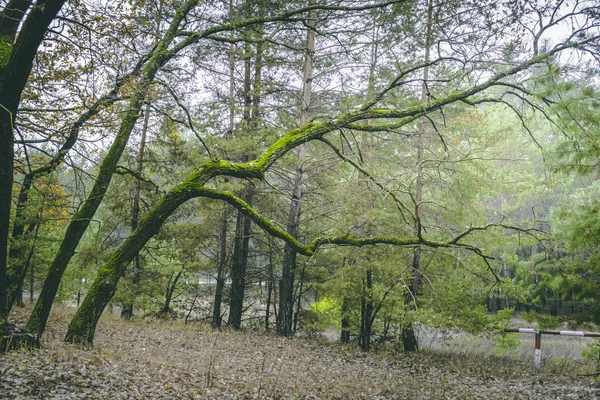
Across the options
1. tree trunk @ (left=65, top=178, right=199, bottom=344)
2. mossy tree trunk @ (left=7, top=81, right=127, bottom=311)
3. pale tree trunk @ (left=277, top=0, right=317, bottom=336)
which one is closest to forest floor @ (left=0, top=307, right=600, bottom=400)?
tree trunk @ (left=65, top=178, right=199, bottom=344)

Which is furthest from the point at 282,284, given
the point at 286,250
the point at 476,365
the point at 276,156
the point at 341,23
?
the point at 341,23

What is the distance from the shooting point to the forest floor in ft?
17.5

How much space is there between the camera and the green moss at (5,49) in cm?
573

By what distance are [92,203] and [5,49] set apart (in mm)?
2685

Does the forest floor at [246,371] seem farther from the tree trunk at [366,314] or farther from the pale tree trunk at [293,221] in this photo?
the pale tree trunk at [293,221]

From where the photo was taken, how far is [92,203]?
7.34m

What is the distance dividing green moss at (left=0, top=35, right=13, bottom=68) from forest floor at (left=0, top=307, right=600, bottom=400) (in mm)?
4044

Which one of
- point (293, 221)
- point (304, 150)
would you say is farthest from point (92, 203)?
point (304, 150)

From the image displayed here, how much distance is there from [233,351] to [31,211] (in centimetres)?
499

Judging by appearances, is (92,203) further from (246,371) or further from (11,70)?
(246,371)

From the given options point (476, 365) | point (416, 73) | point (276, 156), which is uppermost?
point (416, 73)

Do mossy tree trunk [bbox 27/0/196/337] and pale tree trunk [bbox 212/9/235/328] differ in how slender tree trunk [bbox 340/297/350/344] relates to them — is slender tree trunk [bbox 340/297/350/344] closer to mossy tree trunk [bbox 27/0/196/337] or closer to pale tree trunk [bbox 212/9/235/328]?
pale tree trunk [bbox 212/9/235/328]

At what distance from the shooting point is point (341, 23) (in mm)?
12094

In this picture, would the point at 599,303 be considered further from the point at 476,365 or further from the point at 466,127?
the point at 466,127
